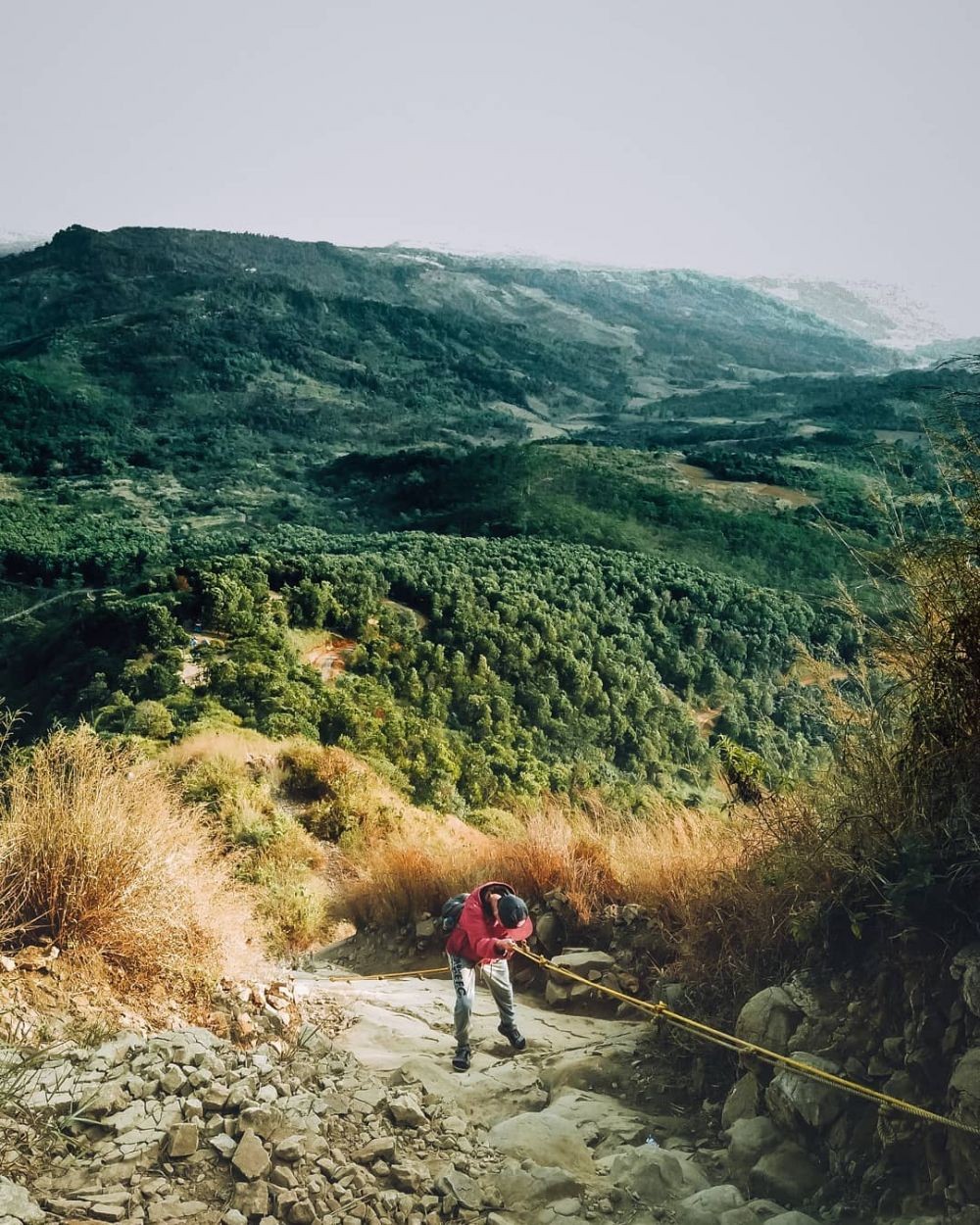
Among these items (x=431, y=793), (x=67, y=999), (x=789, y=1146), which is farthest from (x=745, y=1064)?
(x=431, y=793)

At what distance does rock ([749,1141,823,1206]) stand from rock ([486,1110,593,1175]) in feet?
2.27

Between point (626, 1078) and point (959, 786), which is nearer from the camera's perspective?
point (959, 786)

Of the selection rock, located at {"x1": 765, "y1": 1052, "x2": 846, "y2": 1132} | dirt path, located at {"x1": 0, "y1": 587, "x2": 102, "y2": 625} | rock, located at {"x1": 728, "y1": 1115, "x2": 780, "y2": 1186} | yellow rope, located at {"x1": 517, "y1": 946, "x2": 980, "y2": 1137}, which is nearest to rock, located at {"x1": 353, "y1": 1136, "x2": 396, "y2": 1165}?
rock, located at {"x1": 728, "y1": 1115, "x2": 780, "y2": 1186}

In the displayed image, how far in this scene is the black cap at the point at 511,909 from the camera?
16.8 ft

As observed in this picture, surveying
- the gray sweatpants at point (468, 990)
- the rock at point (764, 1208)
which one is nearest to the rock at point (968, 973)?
the rock at point (764, 1208)

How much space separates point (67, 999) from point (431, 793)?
14430 millimetres

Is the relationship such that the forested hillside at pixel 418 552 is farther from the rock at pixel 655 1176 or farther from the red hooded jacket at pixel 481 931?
the rock at pixel 655 1176

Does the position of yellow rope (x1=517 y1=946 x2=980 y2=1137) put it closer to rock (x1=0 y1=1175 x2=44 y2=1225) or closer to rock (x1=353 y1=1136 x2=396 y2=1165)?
rock (x1=353 y1=1136 x2=396 y2=1165)

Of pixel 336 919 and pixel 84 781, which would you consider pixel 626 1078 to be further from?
pixel 336 919

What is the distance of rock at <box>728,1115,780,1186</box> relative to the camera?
3934 mm

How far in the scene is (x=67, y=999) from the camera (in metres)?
4.88

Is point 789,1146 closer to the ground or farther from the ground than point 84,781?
closer to the ground

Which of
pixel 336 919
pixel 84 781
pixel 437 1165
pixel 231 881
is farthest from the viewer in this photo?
pixel 336 919

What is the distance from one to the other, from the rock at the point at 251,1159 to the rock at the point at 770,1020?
7.11 feet
